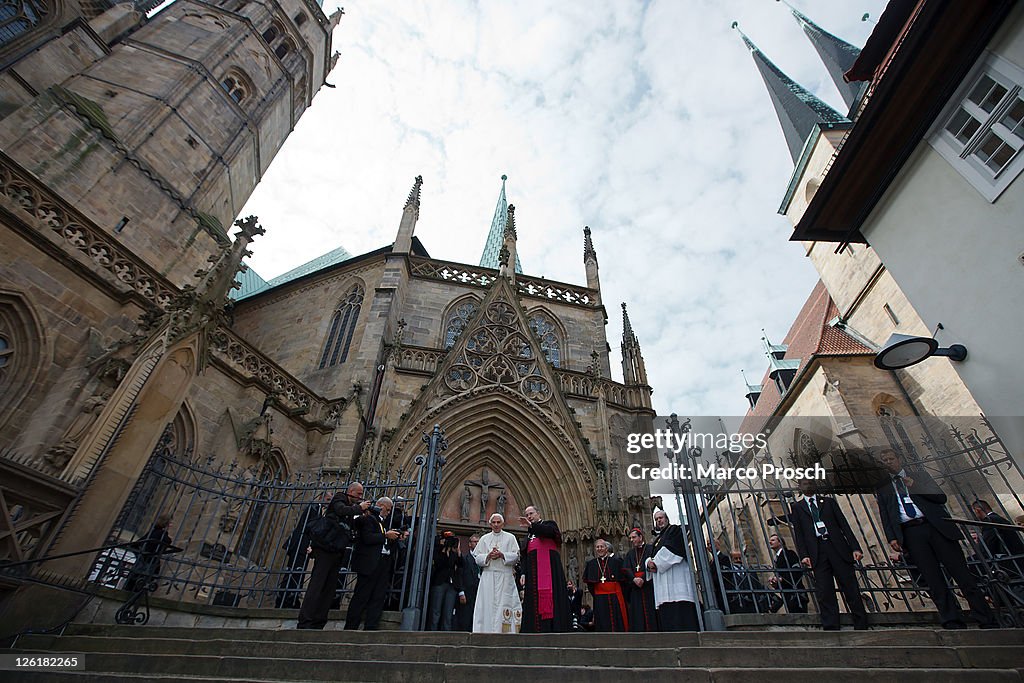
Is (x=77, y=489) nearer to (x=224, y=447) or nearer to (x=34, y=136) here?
(x=224, y=447)

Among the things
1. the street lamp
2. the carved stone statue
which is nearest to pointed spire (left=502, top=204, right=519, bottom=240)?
the carved stone statue

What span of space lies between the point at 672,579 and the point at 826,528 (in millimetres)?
1629

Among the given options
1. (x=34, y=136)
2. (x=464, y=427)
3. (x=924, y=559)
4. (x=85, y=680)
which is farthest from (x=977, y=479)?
(x=34, y=136)

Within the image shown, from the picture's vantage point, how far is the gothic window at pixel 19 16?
13.8 m

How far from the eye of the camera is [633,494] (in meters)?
12.4

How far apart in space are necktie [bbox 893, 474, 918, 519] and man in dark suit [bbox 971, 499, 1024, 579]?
3.13 ft

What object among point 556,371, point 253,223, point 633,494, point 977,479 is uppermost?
point 556,371

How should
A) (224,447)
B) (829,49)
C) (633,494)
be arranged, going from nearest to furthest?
1. (224,447)
2. (633,494)
3. (829,49)

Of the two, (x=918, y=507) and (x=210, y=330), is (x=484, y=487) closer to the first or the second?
(x=210, y=330)

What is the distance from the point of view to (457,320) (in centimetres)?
1633

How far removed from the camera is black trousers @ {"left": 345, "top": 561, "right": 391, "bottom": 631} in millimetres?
5082

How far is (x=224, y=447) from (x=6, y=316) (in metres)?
3.87

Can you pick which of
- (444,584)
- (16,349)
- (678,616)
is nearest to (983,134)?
(678,616)

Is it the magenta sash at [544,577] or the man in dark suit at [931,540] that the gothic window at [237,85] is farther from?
the man in dark suit at [931,540]
